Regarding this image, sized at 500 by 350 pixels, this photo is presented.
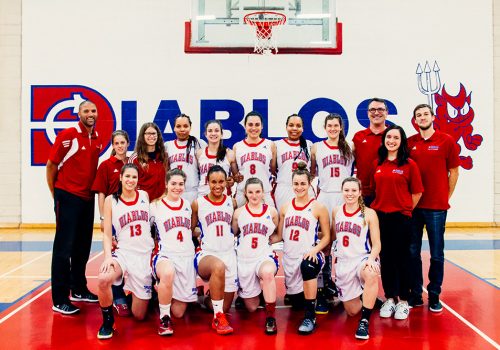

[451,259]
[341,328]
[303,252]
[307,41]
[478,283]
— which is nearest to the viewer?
[341,328]

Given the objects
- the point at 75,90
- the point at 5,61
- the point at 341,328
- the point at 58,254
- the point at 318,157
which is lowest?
the point at 341,328

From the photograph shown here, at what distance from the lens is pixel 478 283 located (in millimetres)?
5023

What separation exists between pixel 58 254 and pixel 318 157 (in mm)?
2591

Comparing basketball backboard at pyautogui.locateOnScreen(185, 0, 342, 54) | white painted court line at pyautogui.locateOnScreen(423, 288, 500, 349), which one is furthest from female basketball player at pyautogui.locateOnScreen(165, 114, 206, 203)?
basketball backboard at pyautogui.locateOnScreen(185, 0, 342, 54)

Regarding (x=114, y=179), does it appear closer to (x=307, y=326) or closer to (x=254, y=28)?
(x=307, y=326)

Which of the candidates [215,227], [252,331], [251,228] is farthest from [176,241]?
[252,331]

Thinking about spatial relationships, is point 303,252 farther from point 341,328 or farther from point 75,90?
point 75,90

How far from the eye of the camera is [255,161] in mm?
4613

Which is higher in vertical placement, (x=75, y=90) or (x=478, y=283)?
(x=75, y=90)

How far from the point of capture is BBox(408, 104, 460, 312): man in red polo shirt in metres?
3.99

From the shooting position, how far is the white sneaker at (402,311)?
3.80 meters

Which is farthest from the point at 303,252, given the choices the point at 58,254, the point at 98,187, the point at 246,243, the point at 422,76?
the point at 422,76

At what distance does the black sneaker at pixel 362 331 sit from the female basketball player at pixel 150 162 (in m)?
2.11

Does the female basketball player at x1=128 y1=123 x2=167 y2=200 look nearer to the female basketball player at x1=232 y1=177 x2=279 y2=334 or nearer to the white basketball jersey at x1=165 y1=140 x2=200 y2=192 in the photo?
the white basketball jersey at x1=165 y1=140 x2=200 y2=192
